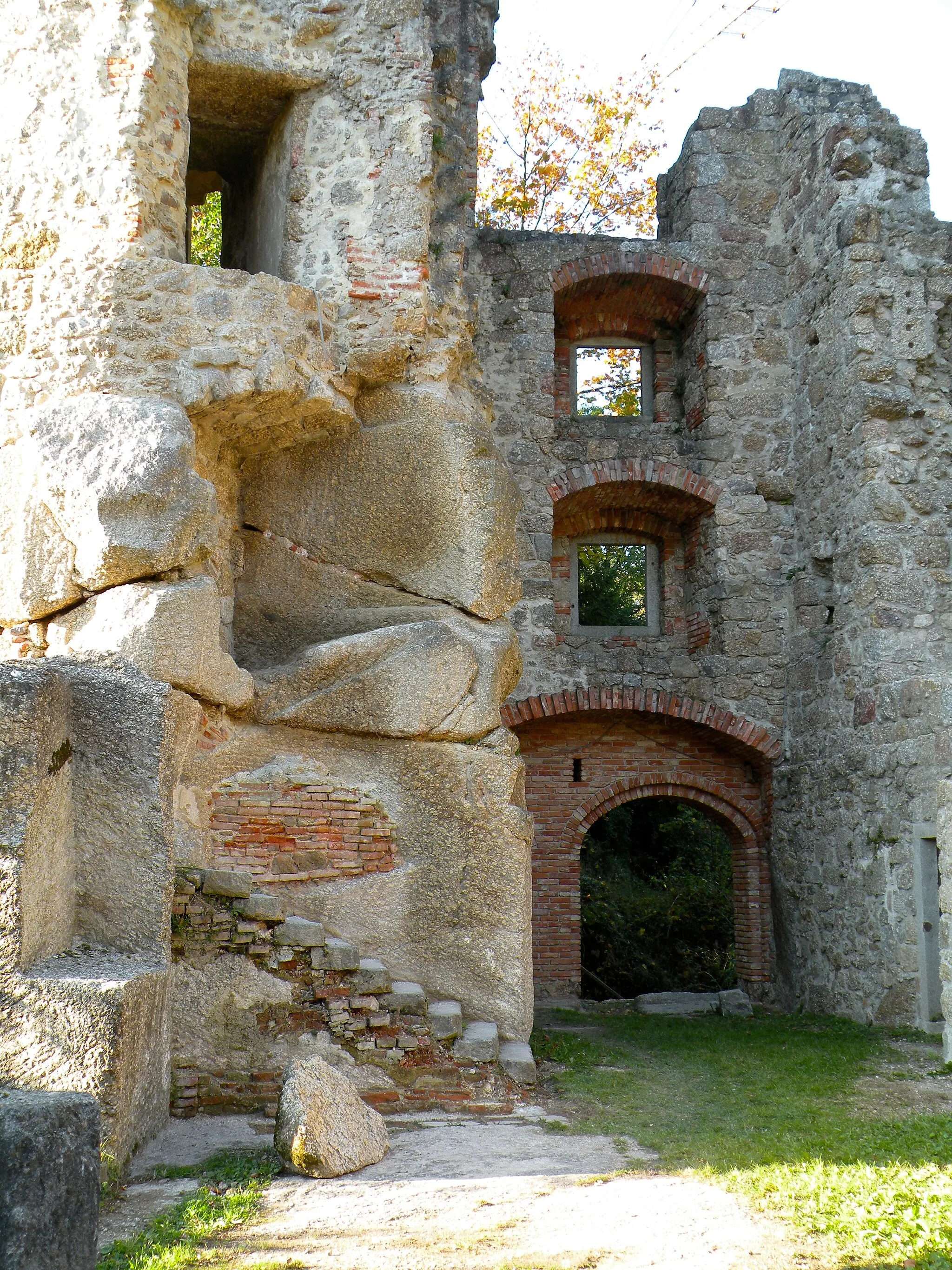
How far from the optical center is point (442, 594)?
8.07 meters

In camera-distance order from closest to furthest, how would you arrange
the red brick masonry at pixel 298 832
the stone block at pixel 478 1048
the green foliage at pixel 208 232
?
the stone block at pixel 478 1048
the red brick masonry at pixel 298 832
the green foliage at pixel 208 232

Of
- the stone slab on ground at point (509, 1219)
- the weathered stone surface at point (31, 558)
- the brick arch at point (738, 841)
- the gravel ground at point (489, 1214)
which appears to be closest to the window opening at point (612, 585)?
the brick arch at point (738, 841)

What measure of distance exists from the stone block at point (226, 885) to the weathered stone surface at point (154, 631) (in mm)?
973

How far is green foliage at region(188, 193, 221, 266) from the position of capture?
678 inches

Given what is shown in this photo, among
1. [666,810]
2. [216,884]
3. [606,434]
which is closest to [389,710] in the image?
[216,884]

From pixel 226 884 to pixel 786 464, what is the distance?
7.43 m

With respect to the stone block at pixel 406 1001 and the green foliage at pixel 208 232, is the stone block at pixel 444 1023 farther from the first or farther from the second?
the green foliage at pixel 208 232

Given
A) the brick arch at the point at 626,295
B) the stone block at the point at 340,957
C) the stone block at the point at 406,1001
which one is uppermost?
the brick arch at the point at 626,295

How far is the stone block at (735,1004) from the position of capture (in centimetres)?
1123

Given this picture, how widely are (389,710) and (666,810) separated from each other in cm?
1008

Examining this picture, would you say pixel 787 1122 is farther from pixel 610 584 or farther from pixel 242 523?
pixel 610 584

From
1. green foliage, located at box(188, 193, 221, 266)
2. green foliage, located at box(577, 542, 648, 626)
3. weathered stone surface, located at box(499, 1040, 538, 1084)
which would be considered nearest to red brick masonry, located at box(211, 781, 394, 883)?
weathered stone surface, located at box(499, 1040, 538, 1084)

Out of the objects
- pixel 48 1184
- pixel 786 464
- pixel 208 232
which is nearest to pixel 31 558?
pixel 48 1184

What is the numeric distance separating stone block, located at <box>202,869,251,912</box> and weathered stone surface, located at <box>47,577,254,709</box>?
0.97 metres
